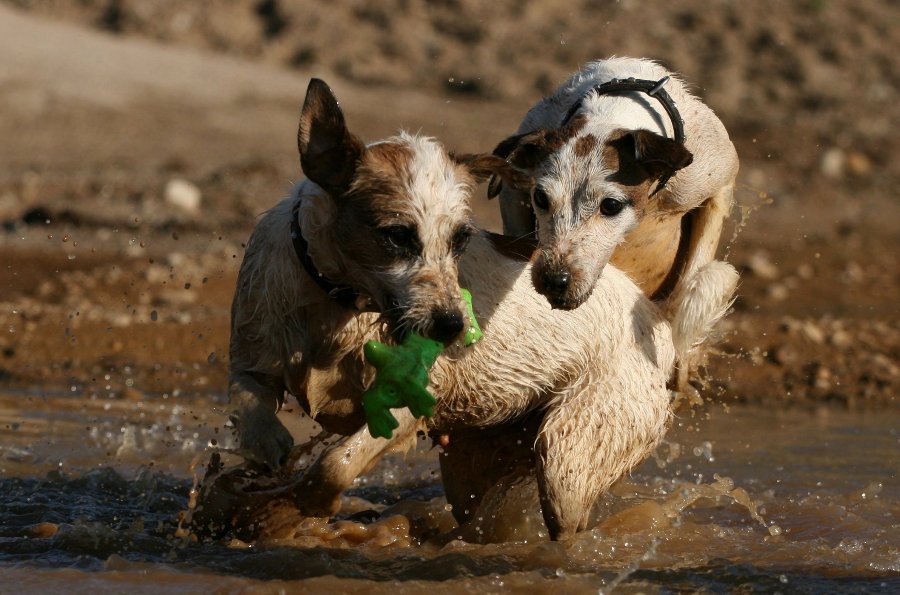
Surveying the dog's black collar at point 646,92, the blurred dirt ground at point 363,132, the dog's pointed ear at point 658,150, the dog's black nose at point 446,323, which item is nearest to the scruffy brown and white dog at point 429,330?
the dog's black nose at point 446,323

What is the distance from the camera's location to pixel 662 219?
22.8ft

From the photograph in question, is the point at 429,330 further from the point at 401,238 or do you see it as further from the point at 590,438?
the point at 590,438

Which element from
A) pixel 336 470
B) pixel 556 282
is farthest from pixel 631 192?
pixel 336 470

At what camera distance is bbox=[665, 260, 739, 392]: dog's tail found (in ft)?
21.8

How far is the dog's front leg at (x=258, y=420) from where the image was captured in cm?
539

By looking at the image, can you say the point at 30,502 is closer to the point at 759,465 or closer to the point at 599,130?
the point at 599,130

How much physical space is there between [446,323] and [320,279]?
2.24ft

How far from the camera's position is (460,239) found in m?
5.40

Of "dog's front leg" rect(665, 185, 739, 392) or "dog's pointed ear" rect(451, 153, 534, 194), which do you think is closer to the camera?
"dog's pointed ear" rect(451, 153, 534, 194)

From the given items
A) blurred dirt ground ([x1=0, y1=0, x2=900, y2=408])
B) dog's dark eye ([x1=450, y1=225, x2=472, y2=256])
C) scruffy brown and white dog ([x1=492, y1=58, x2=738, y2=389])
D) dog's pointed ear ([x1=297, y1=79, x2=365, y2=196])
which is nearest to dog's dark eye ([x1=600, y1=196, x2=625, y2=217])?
scruffy brown and white dog ([x1=492, y1=58, x2=738, y2=389])

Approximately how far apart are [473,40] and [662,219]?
10840 millimetres

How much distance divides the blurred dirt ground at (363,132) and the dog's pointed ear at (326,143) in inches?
195

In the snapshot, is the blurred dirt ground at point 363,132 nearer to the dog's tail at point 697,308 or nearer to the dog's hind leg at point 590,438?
the dog's tail at point 697,308

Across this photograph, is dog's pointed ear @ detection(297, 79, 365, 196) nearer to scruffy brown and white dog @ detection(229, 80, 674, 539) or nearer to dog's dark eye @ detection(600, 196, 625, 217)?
scruffy brown and white dog @ detection(229, 80, 674, 539)
